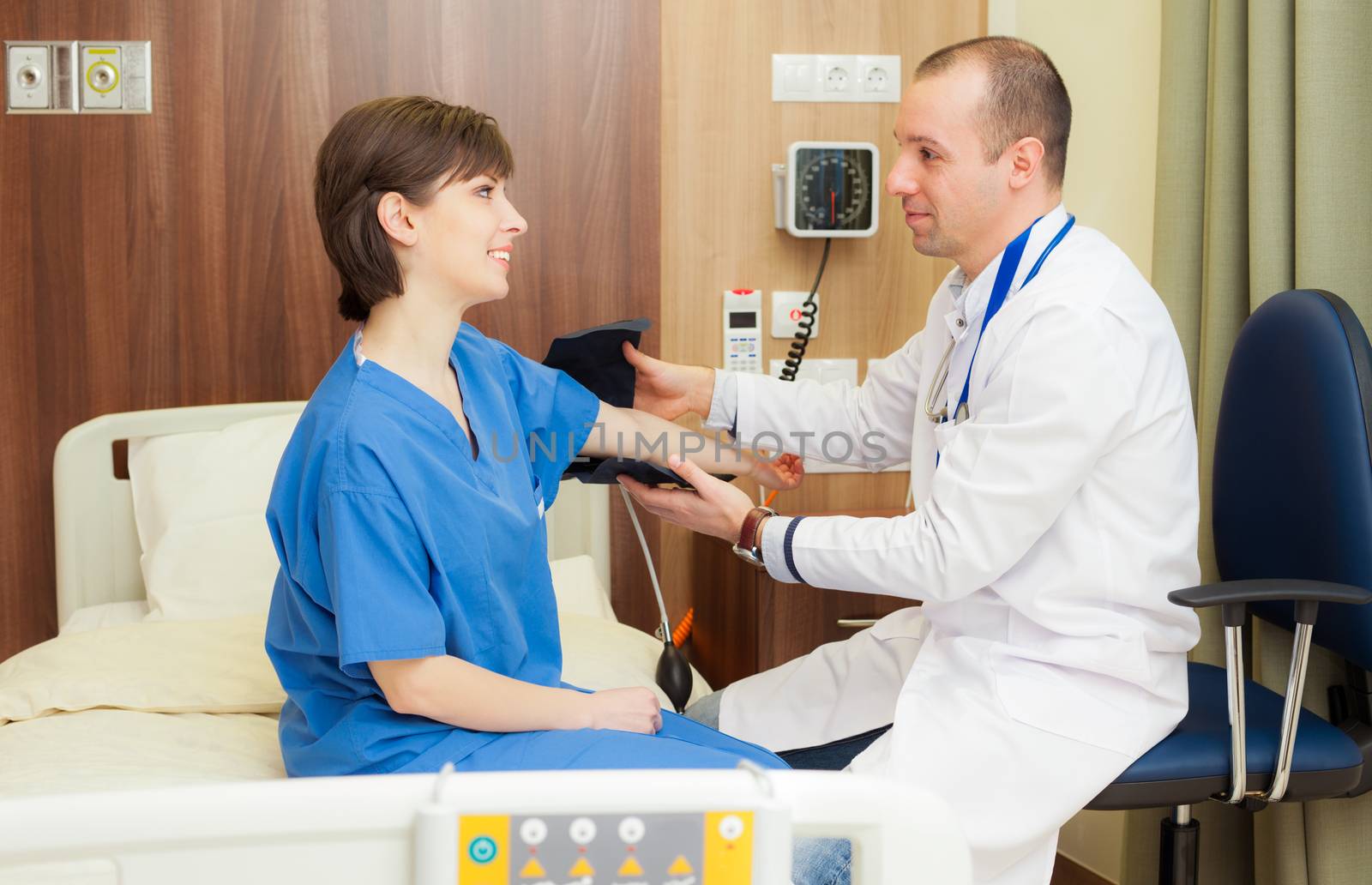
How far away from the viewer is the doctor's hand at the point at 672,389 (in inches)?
74.8

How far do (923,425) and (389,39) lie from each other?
4.61ft

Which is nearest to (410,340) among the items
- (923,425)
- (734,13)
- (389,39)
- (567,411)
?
(567,411)

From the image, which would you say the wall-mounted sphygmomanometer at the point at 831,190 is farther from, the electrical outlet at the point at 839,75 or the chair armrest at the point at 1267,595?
the chair armrest at the point at 1267,595

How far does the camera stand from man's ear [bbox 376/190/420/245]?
4.39 ft

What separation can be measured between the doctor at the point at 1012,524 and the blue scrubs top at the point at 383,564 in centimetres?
42

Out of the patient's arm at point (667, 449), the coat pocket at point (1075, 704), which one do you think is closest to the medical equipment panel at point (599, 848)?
the coat pocket at point (1075, 704)

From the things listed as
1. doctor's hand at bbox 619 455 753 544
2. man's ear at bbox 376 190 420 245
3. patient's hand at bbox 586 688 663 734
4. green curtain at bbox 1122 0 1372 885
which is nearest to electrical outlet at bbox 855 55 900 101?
green curtain at bbox 1122 0 1372 885

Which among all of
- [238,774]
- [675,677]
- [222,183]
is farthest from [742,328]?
[238,774]

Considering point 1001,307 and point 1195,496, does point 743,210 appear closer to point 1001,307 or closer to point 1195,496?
point 1001,307

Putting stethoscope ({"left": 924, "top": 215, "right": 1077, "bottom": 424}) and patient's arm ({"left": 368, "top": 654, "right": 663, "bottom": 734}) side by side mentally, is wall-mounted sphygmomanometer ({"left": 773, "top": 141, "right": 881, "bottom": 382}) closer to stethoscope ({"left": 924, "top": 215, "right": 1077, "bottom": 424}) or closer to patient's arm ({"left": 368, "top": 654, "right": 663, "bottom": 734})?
stethoscope ({"left": 924, "top": 215, "right": 1077, "bottom": 424})

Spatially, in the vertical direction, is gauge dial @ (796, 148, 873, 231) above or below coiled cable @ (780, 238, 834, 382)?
above

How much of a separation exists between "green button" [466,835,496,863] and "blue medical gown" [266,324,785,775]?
0.52 metres

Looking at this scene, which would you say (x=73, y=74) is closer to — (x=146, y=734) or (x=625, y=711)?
(x=146, y=734)

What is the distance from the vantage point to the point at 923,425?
1.71m
